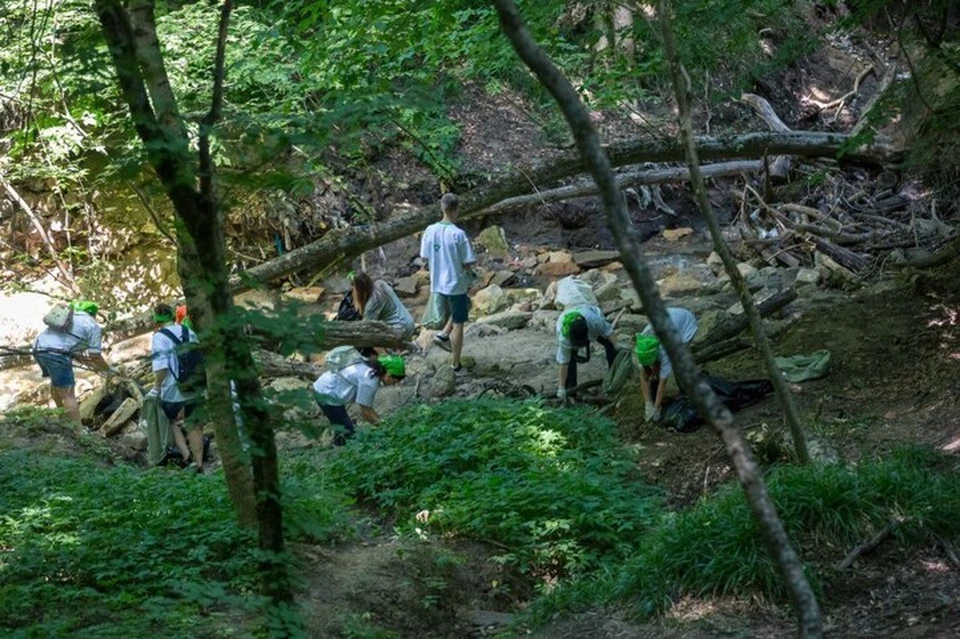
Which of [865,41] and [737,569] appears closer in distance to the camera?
[737,569]

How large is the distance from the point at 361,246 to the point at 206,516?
3962mm

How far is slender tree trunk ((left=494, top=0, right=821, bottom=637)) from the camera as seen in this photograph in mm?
3695

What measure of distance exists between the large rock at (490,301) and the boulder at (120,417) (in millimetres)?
5197

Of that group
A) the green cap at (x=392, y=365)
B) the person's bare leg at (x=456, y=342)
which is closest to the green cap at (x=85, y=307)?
the green cap at (x=392, y=365)

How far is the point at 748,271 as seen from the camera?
14.1 meters

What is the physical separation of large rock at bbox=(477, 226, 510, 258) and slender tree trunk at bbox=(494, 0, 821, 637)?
14.0 metres

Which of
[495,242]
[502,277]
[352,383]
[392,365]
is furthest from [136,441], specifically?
[495,242]

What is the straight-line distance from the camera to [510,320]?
13.7 meters

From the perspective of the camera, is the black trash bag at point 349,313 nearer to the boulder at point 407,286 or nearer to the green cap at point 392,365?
the green cap at point 392,365

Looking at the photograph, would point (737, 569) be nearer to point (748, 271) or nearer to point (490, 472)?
point (490, 472)

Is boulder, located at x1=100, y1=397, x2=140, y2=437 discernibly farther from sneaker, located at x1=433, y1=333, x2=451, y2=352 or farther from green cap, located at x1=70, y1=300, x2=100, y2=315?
sneaker, located at x1=433, y1=333, x2=451, y2=352

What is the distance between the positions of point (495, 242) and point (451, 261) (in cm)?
714

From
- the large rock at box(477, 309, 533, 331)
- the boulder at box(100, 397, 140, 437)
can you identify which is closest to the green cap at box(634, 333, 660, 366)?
the large rock at box(477, 309, 533, 331)

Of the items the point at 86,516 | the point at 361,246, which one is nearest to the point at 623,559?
the point at 86,516
